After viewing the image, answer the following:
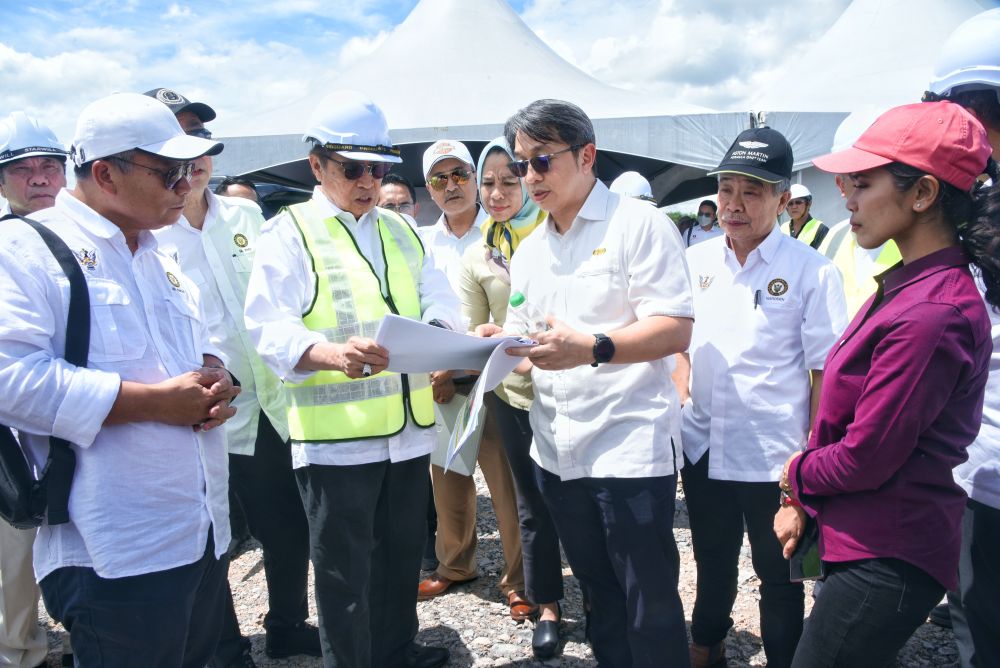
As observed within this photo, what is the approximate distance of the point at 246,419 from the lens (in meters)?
2.95

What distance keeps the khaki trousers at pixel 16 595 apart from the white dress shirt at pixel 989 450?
3.59 m

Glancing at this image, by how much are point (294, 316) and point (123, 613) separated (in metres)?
1.00

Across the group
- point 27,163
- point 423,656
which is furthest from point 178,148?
point 423,656

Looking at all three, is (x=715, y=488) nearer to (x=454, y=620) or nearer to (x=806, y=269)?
(x=806, y=269)

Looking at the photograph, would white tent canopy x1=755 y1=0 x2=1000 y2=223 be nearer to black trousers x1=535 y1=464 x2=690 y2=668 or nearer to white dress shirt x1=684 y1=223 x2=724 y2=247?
white dress shirt x1=684 y1=223 x2=724 y2=247

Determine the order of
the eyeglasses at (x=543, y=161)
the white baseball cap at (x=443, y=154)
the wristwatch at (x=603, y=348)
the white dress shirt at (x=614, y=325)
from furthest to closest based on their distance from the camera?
the white baseball cap at (x=443, y=154) < the eyeglasses at (x=543, y=161) < the white dress shirt at (x=614, y=325) < the wristwatch at (x=603, y=348)

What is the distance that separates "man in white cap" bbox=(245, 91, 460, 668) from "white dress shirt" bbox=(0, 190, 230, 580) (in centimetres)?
42

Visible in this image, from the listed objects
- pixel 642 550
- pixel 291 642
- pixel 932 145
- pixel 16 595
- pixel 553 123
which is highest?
pixel 553 123

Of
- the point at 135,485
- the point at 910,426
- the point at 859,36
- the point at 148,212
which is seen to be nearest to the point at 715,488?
the point at 910,426

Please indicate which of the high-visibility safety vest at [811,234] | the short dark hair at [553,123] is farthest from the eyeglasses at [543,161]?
the high-visibility safety vest at [811,234]

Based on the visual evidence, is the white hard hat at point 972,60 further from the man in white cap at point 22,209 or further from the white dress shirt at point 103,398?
the man in white cap at point 22,209

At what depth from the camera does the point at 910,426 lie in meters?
1.50

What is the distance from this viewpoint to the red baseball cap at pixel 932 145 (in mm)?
1538

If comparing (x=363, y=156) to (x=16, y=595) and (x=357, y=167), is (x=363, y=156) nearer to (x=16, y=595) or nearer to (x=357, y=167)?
(x=357, y=167)
